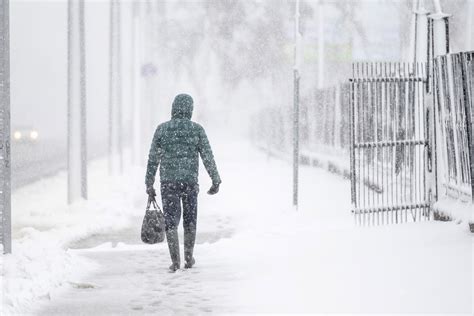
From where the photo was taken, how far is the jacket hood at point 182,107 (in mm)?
8742

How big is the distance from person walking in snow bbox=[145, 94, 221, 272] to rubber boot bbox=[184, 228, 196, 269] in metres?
0.03

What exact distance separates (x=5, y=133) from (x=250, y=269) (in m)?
2.92

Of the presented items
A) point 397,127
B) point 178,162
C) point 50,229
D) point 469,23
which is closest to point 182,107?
point 178,162

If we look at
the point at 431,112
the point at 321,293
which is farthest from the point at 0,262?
the point at 431,112

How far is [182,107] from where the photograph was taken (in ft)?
28.7

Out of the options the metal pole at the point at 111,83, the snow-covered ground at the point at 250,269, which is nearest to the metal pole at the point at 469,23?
the metal pole at the point at 111,83

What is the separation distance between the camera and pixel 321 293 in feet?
24.2

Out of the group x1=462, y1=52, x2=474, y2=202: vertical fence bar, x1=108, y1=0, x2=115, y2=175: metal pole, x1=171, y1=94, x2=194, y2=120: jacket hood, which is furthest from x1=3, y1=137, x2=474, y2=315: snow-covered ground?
x1=108, y1=0, x2=115, y2=175: metal pole

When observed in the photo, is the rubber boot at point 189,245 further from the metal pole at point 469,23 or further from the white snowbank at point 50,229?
the metal pole at point 469,23

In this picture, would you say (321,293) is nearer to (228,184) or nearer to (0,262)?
(0,262)

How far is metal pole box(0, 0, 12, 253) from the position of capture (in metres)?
8.41

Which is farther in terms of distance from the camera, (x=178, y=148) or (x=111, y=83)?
(x=111, y=83)

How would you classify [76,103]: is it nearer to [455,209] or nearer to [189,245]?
[189,245]

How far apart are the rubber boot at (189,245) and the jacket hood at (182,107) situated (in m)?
1.22
